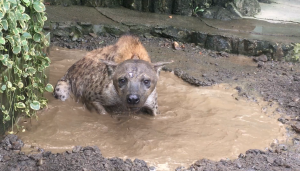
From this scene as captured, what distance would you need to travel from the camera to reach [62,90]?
181 inches

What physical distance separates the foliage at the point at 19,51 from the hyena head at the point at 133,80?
82 centimetres

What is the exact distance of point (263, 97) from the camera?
505cm

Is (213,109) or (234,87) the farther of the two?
(234,87)

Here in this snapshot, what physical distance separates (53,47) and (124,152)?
3693mm

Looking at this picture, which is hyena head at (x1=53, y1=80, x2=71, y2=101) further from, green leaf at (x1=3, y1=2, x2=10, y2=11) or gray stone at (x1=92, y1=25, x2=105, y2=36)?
gray stone at (x1=92, y1=25, x2=105, y2=36)

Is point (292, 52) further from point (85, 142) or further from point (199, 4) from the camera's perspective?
point (85, 142)

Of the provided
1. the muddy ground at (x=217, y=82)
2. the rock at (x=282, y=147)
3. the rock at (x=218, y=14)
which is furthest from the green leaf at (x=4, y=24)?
the rock at (x=218, y=14)

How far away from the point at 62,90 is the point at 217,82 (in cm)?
240

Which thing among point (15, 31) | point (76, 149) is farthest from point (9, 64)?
point (76, 149)

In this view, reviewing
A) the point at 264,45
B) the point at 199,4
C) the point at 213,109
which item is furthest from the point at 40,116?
the point at 199,4

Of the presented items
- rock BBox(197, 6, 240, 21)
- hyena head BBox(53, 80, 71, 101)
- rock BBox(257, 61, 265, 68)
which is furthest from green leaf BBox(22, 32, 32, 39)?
rock BBox(197, 6, 240, 21)

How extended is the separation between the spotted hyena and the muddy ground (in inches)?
34.2

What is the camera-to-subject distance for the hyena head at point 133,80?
373 cm

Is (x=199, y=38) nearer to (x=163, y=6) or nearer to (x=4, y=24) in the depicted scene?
(x=163, y=6)
